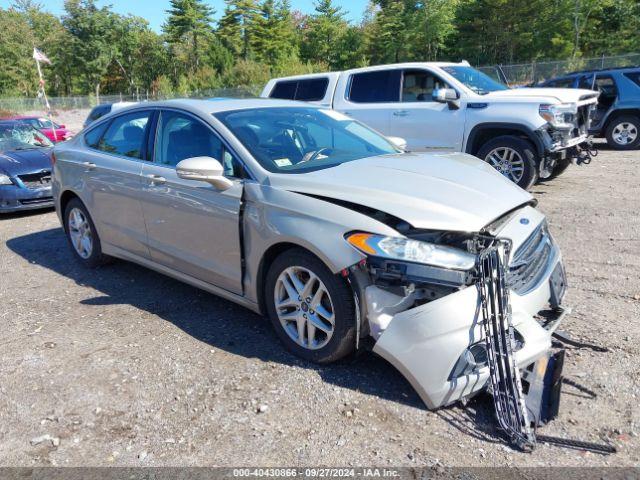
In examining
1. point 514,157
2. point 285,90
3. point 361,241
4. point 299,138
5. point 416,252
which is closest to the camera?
point 416,252

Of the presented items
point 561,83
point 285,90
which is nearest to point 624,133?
point 561,83

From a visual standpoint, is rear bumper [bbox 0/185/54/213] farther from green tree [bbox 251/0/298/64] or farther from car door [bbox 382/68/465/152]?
green tree [bbox 251/0/298/64]

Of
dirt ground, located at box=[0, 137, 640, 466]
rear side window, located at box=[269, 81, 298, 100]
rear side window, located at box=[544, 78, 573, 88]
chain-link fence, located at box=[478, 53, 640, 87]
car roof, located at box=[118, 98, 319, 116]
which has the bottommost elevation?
dirt ground, located at box=[0, 137, 640, 466]

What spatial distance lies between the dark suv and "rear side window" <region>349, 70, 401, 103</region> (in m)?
5.53

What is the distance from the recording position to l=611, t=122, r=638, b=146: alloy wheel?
1180 centimetres

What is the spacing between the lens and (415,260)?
270cm

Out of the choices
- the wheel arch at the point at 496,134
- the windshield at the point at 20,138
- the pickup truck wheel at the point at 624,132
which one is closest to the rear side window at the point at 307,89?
the wheel arch at the point at 496,134

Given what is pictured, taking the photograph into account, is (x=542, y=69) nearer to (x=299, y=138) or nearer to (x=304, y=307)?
(x=299, y=138)

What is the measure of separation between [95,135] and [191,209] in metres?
2.16

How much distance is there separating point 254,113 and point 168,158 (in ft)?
2.65

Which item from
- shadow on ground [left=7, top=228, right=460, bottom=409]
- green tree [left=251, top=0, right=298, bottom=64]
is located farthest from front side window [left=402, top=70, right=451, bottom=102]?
green tree [left=251, top=0, right=298, bottom=64]

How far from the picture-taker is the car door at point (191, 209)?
3.60 meters

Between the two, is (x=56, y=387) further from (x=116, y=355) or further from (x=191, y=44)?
(x=191, y=44)

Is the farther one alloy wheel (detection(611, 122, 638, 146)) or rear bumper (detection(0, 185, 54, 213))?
alloy wheel (detection(611, 122, 638, 146))
